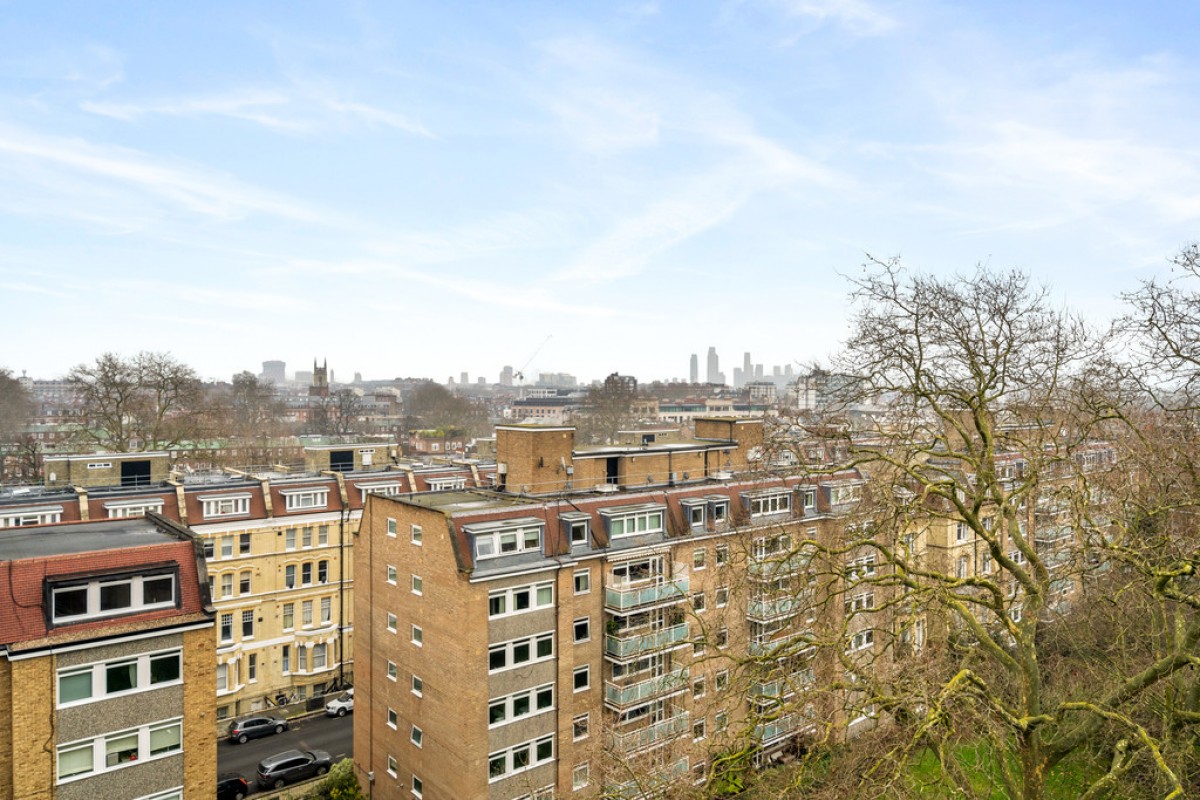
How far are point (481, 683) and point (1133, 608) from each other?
17.3m

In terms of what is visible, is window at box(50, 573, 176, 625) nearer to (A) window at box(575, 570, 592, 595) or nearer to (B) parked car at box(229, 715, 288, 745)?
(A) window at box(575, 570, 592, 595)

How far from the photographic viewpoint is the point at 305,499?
1487 inches

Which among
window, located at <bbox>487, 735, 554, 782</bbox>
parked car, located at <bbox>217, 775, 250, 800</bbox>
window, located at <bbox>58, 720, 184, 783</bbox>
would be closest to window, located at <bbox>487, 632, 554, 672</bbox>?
window, located at <bbox>487, 735, 554, 782</bbox>

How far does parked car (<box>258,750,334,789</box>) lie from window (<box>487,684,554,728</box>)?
1230cm

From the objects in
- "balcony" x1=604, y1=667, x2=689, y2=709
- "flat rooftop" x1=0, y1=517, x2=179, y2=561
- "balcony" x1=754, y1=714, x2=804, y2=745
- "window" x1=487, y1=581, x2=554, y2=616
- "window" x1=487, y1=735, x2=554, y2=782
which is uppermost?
"flat rooftop" x1=0, y1=517, x2=179, y2=561

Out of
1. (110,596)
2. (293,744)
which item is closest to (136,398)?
(293,744)

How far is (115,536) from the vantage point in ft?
69.1

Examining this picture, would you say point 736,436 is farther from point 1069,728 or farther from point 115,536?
point 115,536

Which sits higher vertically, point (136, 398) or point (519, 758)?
point (136, 398)

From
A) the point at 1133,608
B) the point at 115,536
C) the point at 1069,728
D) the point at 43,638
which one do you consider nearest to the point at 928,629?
the point at 1069,728

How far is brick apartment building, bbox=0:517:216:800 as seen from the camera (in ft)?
53.0

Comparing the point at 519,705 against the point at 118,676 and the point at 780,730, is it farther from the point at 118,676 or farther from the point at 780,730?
the point at 118,676

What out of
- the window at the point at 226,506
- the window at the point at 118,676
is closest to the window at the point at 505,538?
the window at the point at 118,676

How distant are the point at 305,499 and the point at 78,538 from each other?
1705 cm
